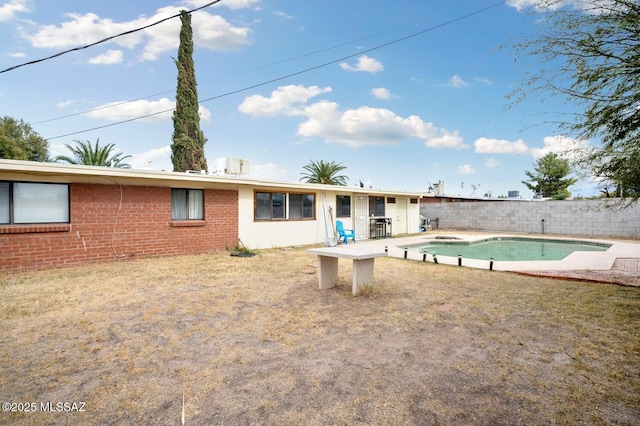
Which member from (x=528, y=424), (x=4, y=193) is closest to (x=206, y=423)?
(x=528, y=424)

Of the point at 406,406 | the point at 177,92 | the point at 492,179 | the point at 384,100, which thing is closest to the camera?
the point at 406,406

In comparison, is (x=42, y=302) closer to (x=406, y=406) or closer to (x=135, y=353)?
(x=135, y=353)

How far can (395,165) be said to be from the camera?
82.1 ft

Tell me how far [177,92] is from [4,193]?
46.3 ft

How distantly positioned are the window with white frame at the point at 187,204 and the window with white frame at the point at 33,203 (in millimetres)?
2572

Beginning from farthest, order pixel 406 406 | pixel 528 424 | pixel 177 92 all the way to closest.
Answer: pixel 177 92
pixel 406 406
pixel 528 424

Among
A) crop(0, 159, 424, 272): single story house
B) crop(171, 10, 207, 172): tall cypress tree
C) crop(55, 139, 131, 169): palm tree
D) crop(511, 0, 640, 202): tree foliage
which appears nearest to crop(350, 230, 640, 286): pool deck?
crop(511, 0, 640, 202): tree foliage

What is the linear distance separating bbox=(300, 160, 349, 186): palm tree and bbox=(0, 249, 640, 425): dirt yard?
56.0ft

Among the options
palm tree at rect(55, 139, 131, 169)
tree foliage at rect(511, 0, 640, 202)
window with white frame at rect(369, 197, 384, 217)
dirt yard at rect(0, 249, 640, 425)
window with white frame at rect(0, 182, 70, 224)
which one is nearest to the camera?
dirt yard at rect(0, 249, 640, 425)

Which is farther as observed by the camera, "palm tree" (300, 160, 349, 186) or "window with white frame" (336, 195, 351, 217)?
"palm tree" (300, 160, 349, 186)

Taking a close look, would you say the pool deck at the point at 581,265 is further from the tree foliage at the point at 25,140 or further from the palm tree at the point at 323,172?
the tree foliage at the point at 25,140

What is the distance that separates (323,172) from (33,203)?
16.9 m

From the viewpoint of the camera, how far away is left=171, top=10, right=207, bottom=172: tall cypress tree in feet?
62.0

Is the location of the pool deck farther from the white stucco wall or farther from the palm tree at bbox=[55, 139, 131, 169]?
the palm tree at bbox=[55, 139, 131, 169]
